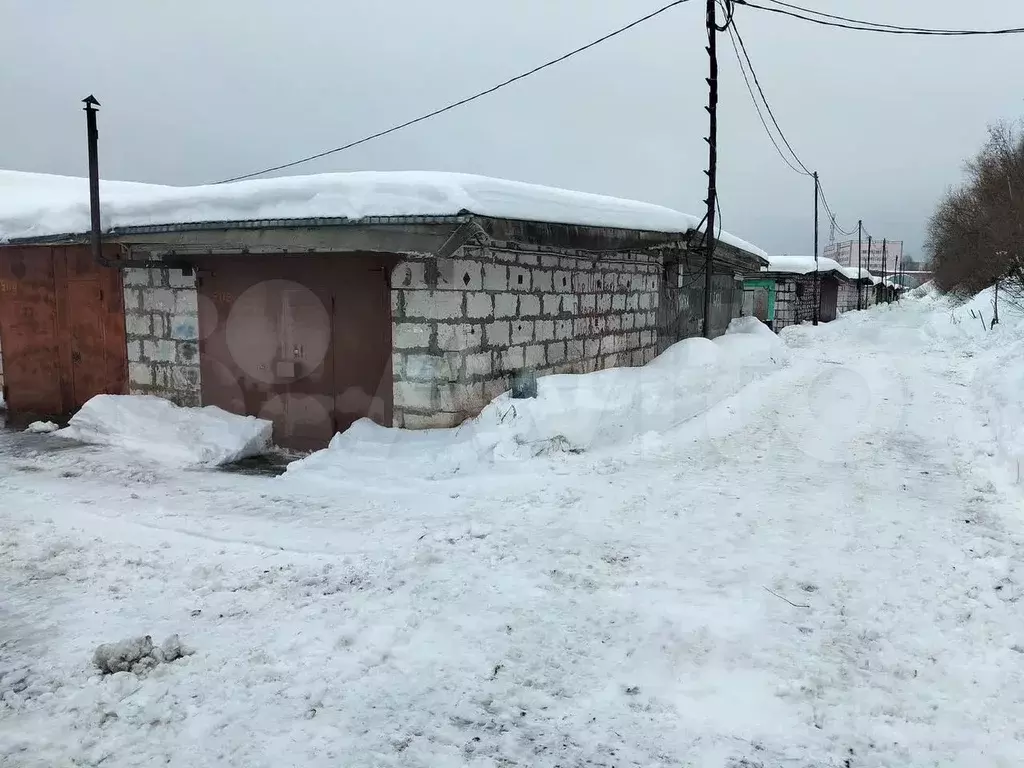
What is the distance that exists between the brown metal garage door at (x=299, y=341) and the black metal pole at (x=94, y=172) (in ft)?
3.96

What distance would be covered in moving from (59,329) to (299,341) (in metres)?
4.08

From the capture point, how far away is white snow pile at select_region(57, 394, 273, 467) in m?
7.00

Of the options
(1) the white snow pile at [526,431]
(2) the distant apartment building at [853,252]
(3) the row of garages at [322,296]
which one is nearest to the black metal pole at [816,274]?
(3) the row of garages at [322,296]

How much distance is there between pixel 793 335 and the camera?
23.8 m

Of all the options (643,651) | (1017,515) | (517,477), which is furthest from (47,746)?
(1017,515)

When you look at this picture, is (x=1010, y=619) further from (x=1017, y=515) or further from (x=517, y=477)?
(x=517, y=477)

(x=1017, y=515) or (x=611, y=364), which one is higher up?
(x=611, y=364)

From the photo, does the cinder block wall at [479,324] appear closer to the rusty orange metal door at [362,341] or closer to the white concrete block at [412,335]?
the white concrete block at [412,335]

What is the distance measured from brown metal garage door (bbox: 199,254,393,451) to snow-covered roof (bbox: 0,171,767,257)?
686 mm

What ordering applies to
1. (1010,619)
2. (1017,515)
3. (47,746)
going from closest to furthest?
1. (47,746)
2. (1010,619)
3. (1017,515)

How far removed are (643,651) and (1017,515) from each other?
3.46 meters

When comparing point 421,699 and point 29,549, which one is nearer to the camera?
point 421,699

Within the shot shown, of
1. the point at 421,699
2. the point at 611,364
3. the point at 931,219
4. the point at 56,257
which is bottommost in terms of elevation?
the point at 421,699

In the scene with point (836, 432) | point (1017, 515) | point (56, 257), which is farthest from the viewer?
point (56, 257)
